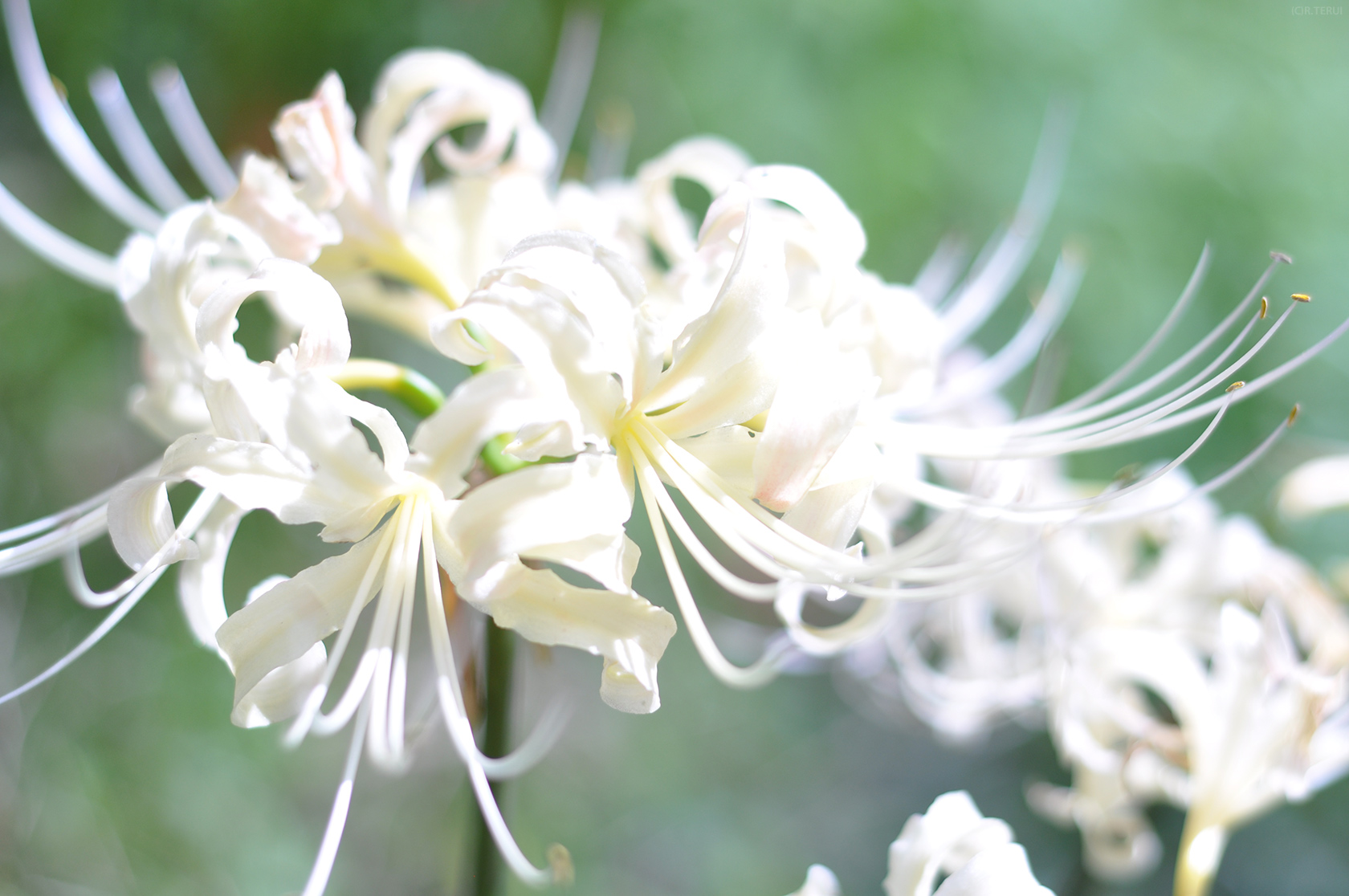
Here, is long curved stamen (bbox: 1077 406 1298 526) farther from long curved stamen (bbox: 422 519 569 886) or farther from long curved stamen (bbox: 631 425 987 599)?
long curved stamen (bbox: 422 519 569 886)

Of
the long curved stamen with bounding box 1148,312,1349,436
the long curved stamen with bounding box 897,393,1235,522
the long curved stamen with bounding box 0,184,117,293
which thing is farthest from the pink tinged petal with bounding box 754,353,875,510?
the long curved stamen with bounding box 0,184,117,293

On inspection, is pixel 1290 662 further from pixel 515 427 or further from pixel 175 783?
pixel 175 783

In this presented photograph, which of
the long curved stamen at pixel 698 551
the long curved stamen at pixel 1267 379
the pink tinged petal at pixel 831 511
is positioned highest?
the long curved stamen at pixel 1267 379

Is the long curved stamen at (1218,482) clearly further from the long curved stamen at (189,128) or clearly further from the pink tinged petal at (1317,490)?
the long curved stamen at (189,128)

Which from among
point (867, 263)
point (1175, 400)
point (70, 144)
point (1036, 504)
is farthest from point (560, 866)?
point (867, 263)

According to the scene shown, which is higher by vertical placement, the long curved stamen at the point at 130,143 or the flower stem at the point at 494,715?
the long curved stamen at the point at 130,143

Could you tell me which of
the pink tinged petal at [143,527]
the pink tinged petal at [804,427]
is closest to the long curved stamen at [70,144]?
the pink tinged petal at [143,527]
